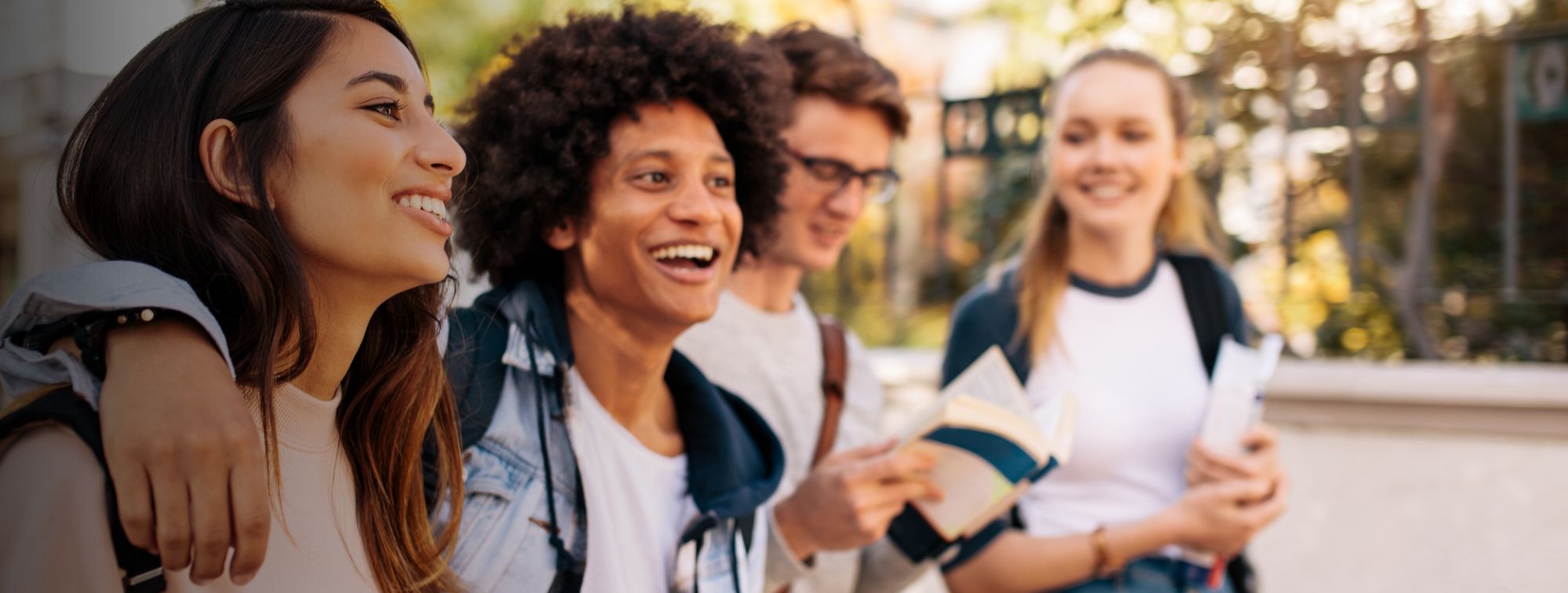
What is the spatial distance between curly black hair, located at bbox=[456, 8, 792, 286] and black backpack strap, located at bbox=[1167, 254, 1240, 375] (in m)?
1.33

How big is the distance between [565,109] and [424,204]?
775mm

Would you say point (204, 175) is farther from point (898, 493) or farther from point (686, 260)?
point (898, 493)

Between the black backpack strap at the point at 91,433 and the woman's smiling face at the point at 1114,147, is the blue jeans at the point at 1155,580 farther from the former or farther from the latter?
the black backpack strap at the point at 91,433

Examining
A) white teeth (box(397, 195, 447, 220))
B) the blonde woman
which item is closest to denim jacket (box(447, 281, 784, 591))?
white teeth (box(397, 195, 447, 220))

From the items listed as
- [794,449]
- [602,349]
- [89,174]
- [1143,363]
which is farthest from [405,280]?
[1143,363]

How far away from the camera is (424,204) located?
123 cm

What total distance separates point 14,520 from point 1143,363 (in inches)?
95.2

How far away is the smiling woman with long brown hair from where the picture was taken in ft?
3.53

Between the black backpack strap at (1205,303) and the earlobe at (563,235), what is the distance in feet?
5.45

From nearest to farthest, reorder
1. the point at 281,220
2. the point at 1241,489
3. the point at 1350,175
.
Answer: the point at 281,220 → the point at 1241,489 → the point at 1350,175

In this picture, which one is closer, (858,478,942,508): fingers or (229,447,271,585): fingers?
(229,447,271,585): fingers

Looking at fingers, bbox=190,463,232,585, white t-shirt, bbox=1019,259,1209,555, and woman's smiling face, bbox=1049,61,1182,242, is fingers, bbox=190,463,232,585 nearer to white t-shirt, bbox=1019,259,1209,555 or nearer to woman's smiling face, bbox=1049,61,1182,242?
white t-shirt, bbox=1019,259,1209,555

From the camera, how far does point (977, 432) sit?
2086 mm

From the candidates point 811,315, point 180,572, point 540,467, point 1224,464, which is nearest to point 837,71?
point 811,315
